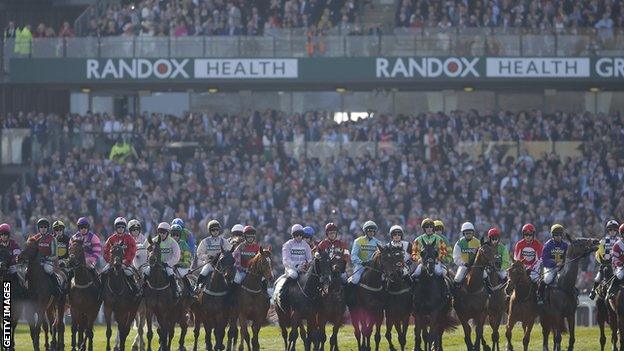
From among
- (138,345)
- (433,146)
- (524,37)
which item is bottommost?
(138,345)

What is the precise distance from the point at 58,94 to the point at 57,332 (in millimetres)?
23404

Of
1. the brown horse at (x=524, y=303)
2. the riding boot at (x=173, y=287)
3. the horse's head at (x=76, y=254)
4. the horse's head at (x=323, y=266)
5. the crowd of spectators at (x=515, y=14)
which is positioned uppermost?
the crowd of spectators at (x=515, y=14)

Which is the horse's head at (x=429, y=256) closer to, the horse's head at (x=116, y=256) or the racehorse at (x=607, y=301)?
the racehorse at (x=607, y=301)

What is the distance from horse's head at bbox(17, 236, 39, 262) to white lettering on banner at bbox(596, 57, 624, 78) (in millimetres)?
23419

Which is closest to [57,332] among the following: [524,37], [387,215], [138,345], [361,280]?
[138,345]

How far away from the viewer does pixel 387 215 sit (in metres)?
39.6

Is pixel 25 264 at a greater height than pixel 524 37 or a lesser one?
lesser

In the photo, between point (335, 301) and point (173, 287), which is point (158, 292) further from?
point (335, 301)

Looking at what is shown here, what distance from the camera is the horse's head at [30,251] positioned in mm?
24547

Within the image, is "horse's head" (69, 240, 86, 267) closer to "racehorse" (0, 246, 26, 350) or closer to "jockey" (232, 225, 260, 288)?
"racehorse" (0, 246, 26, 350)

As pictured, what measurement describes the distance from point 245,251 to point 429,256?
3190 mm

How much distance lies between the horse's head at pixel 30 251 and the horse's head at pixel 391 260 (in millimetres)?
5431

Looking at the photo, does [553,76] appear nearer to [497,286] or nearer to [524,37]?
[524,37]

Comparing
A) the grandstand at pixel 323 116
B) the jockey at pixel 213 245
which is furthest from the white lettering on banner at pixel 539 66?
the jockey at pixel 213 245
